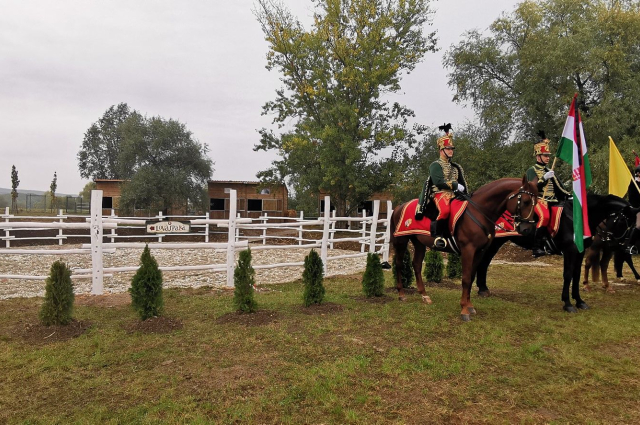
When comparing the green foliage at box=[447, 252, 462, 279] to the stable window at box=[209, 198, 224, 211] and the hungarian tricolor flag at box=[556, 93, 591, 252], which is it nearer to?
the hungarian tricolor flag at box=[556, 93, 591, 252]

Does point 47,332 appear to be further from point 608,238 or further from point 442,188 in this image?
point 608,238

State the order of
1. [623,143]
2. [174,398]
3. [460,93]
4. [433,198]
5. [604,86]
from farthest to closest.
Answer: [460,93] → [604,86] → [623,143] → [433,198] → [174,398]

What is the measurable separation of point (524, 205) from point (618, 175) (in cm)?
413

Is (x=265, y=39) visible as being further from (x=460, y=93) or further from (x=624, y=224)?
(x=624, y=224)

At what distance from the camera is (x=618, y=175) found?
27.2 feet

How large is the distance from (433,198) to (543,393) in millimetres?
3733

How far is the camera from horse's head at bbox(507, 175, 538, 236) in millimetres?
5945

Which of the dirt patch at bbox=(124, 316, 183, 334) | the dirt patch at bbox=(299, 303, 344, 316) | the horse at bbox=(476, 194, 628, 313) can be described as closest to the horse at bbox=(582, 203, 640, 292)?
the horse at bbox=(476, 194, 628, 313)

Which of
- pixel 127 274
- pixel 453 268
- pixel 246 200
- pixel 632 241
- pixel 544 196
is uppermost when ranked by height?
pixel 246 200

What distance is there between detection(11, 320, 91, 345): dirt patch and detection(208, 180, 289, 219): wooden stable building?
2849cm

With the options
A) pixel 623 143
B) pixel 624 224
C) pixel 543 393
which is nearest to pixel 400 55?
pixel 623 143

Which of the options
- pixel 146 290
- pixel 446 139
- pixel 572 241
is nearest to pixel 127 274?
pixel 146 290

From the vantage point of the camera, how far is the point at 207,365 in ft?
14.1

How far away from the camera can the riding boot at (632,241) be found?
8.29m
